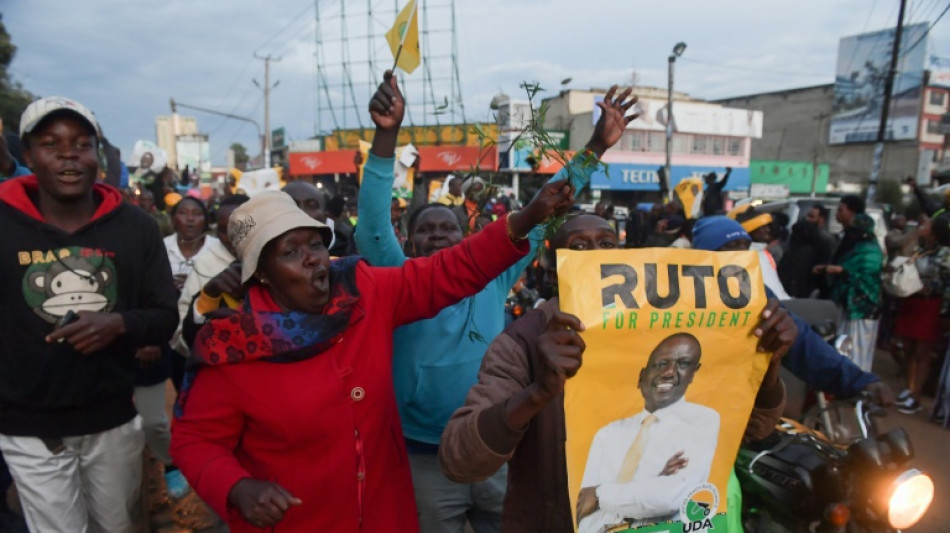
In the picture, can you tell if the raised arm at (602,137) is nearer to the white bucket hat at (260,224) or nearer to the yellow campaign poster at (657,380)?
the yellow campaign poster at (657,380)

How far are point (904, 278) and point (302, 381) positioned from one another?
660 centimetres

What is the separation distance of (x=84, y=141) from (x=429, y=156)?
29.6 m

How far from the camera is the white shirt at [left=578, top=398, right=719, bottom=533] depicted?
1623 mm

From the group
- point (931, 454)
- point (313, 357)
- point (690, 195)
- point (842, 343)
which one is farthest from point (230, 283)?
point (690, 195)

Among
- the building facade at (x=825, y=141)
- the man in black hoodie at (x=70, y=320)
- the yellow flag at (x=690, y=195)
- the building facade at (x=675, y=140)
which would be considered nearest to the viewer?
the man in black hoodie at (x=70, y=320)

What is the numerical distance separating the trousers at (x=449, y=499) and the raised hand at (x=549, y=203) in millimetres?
1146

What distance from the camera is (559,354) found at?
56.4 inches

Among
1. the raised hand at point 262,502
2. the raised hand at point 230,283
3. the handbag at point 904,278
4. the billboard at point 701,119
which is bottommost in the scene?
the handbag at point 904,278

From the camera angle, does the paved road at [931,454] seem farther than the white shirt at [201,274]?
Yes

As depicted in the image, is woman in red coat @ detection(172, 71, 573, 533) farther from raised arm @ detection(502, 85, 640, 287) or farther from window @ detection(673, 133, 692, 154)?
window @ detection(673, 133, 692, 154)

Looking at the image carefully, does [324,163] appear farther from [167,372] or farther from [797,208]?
[167,372]

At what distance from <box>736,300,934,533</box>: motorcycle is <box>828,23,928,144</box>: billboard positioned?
4594 centimetres

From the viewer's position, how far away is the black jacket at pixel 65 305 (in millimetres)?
2354

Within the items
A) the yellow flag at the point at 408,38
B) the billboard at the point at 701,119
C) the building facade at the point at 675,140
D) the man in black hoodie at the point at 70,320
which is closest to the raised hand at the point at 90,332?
the man in black hoodie at the point at 70,320
